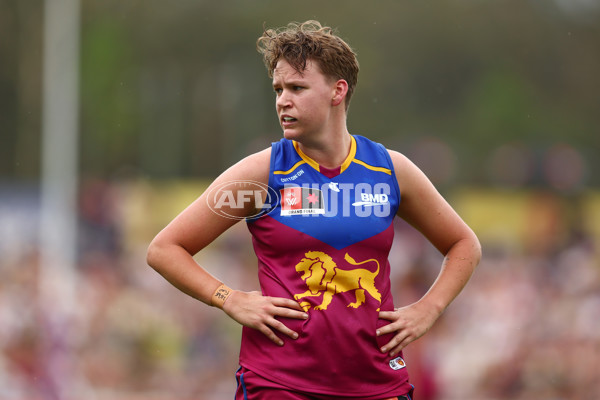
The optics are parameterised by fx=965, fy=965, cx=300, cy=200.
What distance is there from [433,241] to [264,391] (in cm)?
112

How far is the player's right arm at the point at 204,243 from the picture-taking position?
4191mm

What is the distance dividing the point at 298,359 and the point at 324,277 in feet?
1.19

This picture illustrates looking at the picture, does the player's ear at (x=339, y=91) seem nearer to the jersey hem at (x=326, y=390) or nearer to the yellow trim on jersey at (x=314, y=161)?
the yellow trim on jersey at (x=314, y=161)

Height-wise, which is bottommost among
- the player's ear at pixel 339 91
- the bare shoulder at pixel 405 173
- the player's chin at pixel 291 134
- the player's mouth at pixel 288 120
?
the bare shoulder at pixel 405 173

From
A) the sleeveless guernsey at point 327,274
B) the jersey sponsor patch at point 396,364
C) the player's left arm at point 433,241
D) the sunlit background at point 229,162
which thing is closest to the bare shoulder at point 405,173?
the player's left arm at point 433,241

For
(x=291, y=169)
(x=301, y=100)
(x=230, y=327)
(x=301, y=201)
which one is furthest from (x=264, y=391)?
(x=230, y=327)

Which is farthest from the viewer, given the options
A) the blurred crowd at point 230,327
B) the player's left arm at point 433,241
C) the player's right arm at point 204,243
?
the blurred crowd at point 230,327

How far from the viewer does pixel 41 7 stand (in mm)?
46688

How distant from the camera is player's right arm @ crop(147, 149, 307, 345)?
165 inches

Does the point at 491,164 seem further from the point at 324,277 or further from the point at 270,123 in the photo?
the point at 324,277

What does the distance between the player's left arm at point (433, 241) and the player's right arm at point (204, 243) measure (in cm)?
61

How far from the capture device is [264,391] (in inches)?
162
